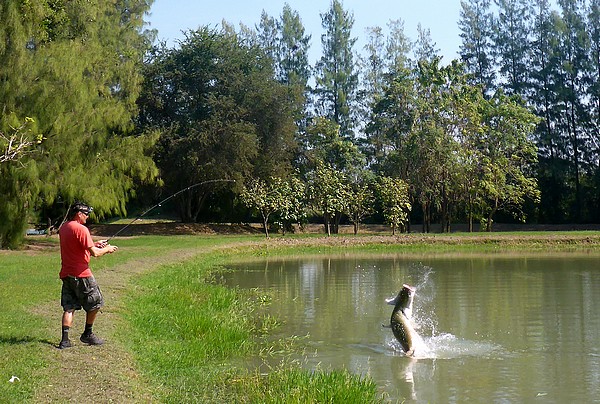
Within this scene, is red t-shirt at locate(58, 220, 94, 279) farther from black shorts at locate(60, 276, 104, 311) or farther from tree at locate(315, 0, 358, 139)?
tree at locate(315, 0, 358, 139)

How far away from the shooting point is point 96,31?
1240 inches

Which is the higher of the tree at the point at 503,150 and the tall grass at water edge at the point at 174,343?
the tree at the point at 503,150

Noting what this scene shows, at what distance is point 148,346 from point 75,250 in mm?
2005

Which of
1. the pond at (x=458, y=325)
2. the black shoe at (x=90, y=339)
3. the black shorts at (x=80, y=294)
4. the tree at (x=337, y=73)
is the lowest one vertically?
the pond at (x=458, y=325)

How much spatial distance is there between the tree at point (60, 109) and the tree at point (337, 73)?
1114 inches

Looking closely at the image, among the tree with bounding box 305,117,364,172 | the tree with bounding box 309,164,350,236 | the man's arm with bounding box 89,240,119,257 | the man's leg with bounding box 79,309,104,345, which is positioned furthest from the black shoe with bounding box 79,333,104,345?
the tree with bounding box 305,117,364,172

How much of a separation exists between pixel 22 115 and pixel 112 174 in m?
5.91

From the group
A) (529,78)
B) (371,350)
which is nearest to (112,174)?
(371,350)

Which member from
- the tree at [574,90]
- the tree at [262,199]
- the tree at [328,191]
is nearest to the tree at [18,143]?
the tree at [262,199]

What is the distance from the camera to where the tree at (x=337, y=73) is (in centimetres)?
5916

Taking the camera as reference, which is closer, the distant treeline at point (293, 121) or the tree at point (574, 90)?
the distant treeline at point (293, 121)

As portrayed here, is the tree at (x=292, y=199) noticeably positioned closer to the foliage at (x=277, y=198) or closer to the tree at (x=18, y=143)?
the foliage at (x=277, y=198)

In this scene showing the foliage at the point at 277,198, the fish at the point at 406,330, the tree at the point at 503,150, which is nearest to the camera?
the fish at the point at 406,330

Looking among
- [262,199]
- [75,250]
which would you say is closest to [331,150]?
[262,199]
